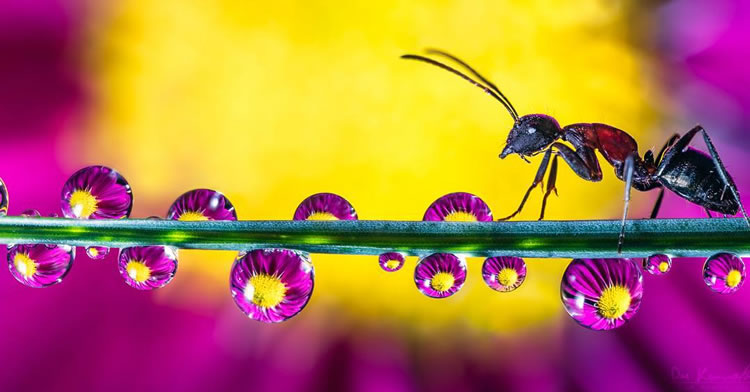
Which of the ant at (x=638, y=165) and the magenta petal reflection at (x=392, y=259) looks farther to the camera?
the ant at (x=638, y=165)

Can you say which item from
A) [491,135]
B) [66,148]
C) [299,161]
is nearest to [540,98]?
[491,135]

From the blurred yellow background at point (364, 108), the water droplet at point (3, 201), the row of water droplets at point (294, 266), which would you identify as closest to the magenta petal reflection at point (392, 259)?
the row of water droplets at point (294, 266)

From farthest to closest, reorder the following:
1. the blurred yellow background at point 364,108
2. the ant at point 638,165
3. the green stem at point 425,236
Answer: the blurred yellow background at point 364,108
the ant at point 638,165
the green stem at point 425,236

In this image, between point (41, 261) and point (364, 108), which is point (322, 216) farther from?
point (364, 108)

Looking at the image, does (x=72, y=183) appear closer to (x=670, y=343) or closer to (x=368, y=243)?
(x=368, y=243)

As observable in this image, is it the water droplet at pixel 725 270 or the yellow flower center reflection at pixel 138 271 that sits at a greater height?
the yellow flower center reflection at pixel 138 271

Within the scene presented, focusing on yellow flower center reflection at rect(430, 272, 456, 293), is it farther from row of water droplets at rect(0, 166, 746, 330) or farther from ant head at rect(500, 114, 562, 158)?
ant head at rect(500, 114, 562, 158)

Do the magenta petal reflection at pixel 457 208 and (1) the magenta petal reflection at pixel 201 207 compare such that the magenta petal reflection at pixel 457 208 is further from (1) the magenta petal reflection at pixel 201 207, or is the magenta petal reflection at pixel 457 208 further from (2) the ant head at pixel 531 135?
(2) the ant head at pixel 531 135

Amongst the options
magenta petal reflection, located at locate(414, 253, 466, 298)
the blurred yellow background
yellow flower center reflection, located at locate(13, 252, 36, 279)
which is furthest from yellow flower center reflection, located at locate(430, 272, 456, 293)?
the blurred yellow background
